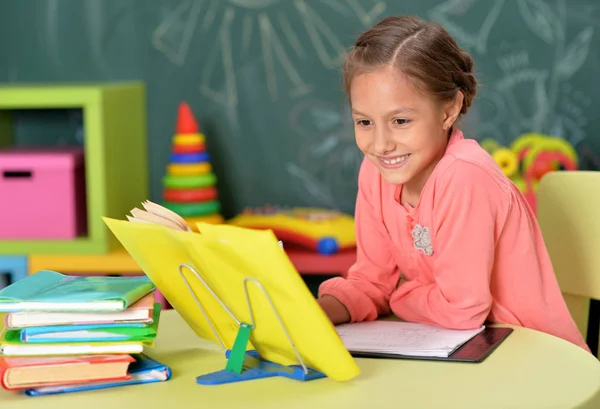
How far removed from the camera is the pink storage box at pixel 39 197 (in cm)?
279

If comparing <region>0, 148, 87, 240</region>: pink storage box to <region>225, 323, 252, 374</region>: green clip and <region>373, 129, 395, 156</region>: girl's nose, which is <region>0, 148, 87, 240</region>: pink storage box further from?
<region>225, 323, 252, 374</region>: green clip

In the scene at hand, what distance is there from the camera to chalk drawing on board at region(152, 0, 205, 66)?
3111mm

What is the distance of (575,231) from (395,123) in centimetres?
46

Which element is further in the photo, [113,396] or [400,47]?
[400,47]

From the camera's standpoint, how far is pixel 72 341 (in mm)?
1219

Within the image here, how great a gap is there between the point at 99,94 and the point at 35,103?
0.66 feet

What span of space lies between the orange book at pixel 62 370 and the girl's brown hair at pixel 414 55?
638 mm

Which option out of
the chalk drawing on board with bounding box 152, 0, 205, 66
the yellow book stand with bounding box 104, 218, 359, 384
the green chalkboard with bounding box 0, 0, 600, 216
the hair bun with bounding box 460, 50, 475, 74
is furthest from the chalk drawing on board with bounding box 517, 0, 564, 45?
the yellow book stand with bounding box 104, 218, 359, 384

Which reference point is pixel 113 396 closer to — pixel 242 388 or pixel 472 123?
pixel 242 388

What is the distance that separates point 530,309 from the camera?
158 cm

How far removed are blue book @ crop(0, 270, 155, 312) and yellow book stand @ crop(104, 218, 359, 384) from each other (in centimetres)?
6

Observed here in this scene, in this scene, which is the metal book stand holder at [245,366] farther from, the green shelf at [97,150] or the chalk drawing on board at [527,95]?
the chalk drawing on board at [527,95]

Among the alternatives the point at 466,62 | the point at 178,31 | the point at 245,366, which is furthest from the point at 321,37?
the point at 245,366

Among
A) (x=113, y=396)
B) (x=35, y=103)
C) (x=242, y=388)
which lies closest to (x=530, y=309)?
(x=242, y=388)
